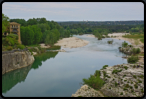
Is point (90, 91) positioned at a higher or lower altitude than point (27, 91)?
higher

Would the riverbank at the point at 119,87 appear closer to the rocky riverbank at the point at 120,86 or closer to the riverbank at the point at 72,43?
the rocky riverbank at the point at 120,86

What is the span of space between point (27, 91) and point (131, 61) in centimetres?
1618

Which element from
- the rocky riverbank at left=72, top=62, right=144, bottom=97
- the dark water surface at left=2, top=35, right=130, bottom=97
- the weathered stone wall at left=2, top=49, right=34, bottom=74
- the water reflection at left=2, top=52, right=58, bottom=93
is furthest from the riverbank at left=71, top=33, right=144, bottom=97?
the weathered stone wall at left=2, top=49, right=34, bottom=74

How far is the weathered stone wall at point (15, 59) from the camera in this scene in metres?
20.2

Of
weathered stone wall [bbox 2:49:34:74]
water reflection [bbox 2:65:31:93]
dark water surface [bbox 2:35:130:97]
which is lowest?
water reflection [bbox 2:65:31:93]

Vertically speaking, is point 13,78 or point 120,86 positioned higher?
point 120,86

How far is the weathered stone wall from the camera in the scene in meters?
20.2

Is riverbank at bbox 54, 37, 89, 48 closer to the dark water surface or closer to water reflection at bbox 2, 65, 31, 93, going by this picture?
the dark water surface

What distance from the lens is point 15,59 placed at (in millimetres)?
21797

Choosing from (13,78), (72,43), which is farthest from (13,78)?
(72,43)

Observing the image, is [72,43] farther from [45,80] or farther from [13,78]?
[45,80]

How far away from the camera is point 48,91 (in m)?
15.0

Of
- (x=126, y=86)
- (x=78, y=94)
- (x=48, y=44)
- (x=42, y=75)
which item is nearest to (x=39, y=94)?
(x=78, y=94)

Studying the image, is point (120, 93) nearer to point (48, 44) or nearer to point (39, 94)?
point (39, 94)
